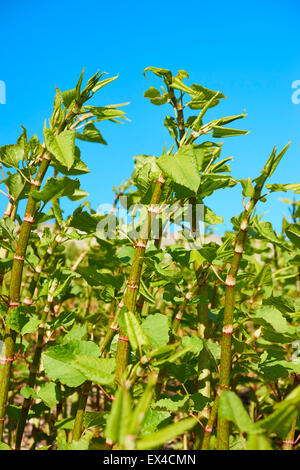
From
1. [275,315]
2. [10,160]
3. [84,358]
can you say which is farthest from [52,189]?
[275,315]

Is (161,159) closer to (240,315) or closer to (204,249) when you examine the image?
(204,249)

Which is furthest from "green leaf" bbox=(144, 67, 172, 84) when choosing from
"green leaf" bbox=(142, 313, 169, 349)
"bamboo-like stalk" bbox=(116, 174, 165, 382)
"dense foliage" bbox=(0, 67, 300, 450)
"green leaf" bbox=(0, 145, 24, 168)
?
"green leaf" bbox=(142, 313, 169, 349)

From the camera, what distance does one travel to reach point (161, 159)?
68 cm

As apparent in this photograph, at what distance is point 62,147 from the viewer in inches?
28.0

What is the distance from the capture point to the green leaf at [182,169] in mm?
655

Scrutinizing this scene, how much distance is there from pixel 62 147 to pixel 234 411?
1.72 feet

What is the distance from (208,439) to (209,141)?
615 millimetres

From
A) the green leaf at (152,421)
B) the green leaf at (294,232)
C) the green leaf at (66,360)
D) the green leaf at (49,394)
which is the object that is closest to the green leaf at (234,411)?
the green leaf at (152,421)

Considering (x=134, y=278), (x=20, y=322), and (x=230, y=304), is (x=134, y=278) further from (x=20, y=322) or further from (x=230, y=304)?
(x=20, y=322)

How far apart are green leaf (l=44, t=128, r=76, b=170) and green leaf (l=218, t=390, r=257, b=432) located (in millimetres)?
460

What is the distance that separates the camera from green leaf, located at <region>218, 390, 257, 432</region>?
56 cm

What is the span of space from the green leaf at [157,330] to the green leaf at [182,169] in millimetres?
252

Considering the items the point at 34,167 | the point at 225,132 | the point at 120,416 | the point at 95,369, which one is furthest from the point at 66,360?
the point at 225,132

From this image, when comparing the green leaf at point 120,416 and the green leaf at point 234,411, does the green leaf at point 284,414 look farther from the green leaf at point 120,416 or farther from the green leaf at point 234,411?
the green leaf at point 120,416
